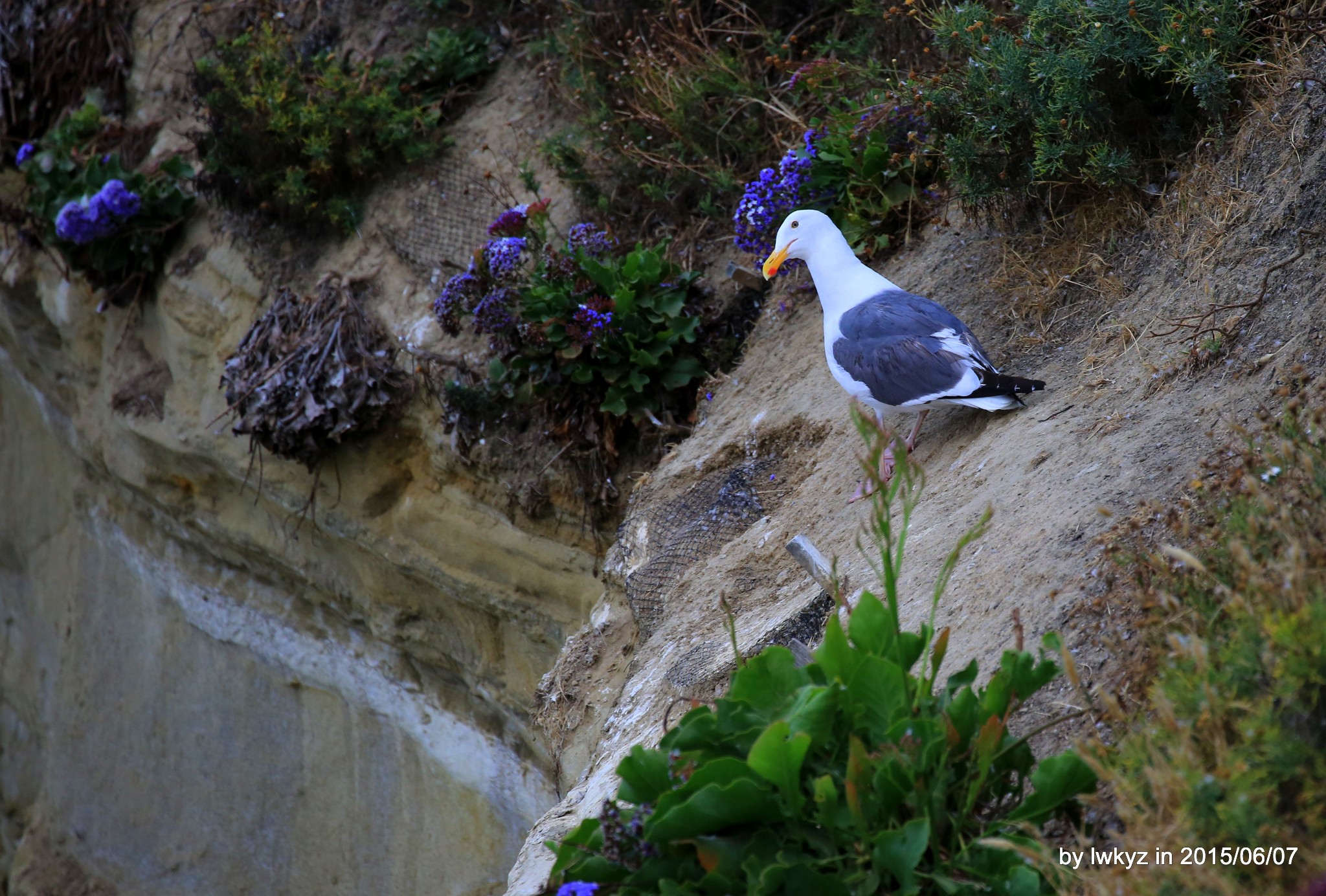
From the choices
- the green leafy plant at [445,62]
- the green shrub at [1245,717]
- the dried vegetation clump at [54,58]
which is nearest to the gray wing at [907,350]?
the green shrub at [1245,717]

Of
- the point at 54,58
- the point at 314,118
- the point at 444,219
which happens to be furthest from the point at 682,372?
the point at 54,58

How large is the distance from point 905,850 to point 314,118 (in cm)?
483

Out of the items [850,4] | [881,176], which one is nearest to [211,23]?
[850,4]

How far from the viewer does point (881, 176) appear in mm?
4238

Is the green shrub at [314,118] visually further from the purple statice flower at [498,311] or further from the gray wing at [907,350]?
the gray wing at [907,350]

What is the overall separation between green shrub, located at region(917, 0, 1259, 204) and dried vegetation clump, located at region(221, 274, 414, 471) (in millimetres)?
2597

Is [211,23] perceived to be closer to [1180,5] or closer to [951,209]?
[951,209]

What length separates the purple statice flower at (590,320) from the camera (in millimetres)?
4398

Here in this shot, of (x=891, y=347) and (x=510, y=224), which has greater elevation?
(x=510, y=224)

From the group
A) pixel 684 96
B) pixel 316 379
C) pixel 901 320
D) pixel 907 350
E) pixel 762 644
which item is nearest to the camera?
pixel 762 644

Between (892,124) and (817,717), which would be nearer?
(817,717)

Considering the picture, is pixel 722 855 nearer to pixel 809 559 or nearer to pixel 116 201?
pixel 809 559

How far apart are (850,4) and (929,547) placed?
3076 mm

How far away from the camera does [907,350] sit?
125 inches
